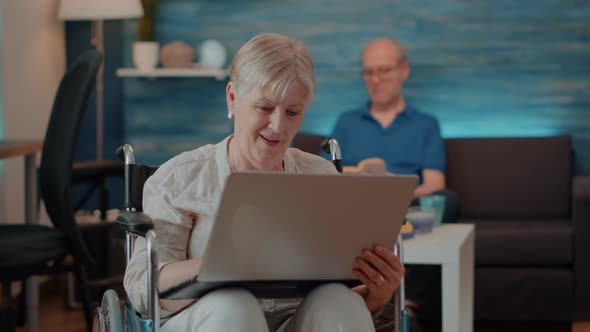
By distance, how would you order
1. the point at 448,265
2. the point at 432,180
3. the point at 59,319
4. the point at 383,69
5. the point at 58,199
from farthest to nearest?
the point at 383,69, the point at 432,180, the point at 59,319, the point at 58,199, the point at 448,265

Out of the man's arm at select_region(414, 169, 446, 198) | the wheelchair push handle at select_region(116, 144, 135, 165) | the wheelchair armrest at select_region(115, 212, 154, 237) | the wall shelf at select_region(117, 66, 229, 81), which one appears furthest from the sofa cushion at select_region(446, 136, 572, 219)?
the wheelchair armrest at select_region(115, 212, 154, 237)

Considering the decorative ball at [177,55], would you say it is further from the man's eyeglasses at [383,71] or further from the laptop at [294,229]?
the laptop at [294,229]

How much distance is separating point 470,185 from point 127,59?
1.87 metres

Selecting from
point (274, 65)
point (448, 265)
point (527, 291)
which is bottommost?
point (527, 291)

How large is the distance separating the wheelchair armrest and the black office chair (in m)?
1.11

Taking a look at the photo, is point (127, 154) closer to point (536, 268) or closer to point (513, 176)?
point (536, 268)

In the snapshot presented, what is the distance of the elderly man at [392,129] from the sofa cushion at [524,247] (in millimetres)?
365

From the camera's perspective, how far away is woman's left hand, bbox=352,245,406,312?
1.81 metres

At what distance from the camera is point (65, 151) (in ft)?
9.82

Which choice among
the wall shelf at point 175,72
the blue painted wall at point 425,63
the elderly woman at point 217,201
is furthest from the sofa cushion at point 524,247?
the elderly woman at point 217,201

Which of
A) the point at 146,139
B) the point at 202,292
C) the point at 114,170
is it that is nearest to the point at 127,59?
the point at 146,139

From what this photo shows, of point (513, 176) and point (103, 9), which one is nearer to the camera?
point (513, 176)

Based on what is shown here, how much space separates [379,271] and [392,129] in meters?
2.52

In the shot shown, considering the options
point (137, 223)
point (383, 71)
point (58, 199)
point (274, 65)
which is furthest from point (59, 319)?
point (274, 65)
